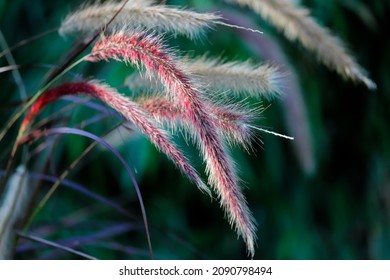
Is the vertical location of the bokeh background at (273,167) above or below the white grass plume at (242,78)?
below

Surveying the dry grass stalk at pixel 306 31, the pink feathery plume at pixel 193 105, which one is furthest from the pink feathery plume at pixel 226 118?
the dry grass stalk at pixel 306 31

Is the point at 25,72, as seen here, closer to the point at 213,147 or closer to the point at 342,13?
the point at 342,13

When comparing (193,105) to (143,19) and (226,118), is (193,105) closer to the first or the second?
(226,118)

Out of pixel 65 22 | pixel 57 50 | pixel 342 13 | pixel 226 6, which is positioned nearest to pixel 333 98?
pixel 342 13

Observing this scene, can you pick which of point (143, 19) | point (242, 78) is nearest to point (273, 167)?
point (242, 78)

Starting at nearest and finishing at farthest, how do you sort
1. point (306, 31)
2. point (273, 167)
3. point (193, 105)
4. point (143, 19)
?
1. point (193, 105)
2. point (143, 19)
3. point (306, 31)
4. point (273, 167)

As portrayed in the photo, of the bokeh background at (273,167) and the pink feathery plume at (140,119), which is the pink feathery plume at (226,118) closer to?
the pink feathery plume at (140,119)
